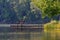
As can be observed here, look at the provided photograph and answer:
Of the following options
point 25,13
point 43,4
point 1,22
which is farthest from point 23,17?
point 43,4

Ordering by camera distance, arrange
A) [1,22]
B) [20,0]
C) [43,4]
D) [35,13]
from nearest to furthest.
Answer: [43,4] → [35,13] → [20,0] → [1,22]

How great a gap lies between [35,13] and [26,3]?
15.6 feet

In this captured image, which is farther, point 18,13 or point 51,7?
point 18,13

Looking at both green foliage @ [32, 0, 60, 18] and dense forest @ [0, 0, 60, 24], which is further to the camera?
dense forest @ [0, 0, 60, 24]

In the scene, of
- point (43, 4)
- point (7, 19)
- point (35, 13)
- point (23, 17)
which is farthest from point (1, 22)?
point (43, 4)

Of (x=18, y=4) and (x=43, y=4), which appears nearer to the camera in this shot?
(x=43, y=4)

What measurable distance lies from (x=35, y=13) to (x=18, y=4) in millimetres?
6718

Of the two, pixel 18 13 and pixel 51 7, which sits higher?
pixel 51 7

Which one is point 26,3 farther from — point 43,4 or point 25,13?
point 43,4

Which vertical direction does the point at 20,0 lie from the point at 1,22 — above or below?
above

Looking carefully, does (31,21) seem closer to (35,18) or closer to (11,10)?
(35,18)

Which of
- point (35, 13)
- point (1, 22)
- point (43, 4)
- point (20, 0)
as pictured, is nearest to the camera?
point (43, 4)

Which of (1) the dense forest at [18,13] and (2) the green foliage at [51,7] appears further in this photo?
(1) the dense forest at [18,13]

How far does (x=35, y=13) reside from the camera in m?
67.9
